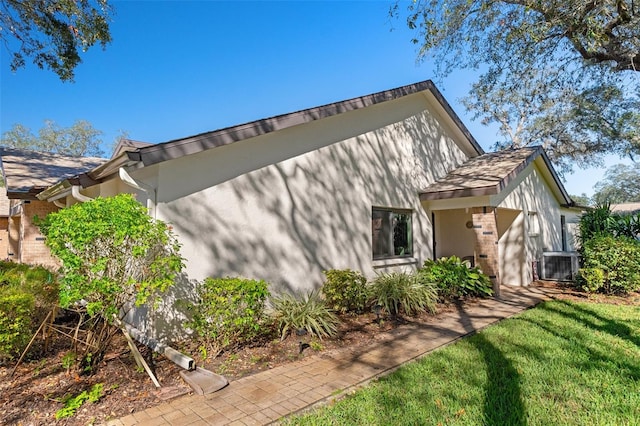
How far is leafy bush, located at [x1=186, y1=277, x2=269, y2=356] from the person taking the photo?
5.07m

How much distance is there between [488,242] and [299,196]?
19.8 ft

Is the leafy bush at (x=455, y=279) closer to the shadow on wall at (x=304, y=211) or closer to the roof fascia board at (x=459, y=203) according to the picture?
the shadow on wall at (x=304, y=211)

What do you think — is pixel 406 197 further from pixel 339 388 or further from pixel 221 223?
pixel 339 388

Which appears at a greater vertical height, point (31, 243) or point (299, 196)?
point (299, 196)

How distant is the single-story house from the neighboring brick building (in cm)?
74

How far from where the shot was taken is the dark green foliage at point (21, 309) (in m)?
4.62

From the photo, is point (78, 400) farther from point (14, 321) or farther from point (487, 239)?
point (487, 239)

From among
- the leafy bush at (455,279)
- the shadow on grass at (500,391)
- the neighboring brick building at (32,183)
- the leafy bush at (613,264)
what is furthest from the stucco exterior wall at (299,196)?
the neighboring brick building at (32,183)

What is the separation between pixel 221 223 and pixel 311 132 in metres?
3.04

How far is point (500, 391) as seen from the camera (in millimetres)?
4074

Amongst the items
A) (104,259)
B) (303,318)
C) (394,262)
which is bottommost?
(303,318)

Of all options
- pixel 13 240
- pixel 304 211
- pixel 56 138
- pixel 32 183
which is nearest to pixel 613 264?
pixel 304 211

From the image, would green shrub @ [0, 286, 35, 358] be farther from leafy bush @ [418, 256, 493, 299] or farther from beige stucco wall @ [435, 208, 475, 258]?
beige stucco wall @ [435, 208, 475, 258]

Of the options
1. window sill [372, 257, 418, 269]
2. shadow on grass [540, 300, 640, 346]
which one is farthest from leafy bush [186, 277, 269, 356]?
shadow on grass [540, 300, 640, 346]
